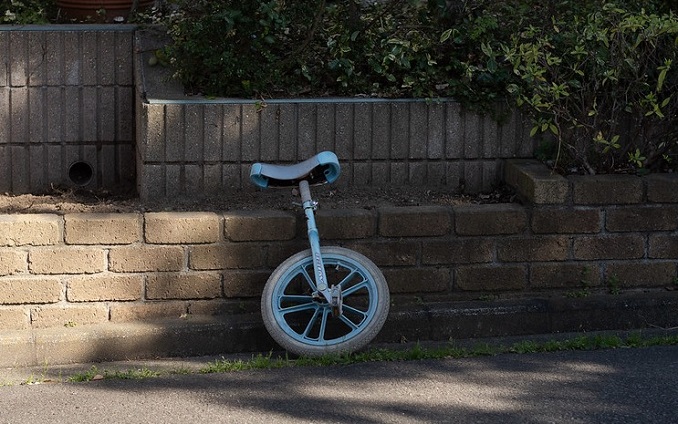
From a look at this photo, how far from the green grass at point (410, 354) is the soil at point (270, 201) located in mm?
927

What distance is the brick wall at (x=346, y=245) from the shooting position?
5.98 meters

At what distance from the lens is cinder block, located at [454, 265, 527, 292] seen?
20.9ft

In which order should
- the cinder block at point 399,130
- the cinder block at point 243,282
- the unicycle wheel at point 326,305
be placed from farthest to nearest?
the cinder block at point 399,130 < the cinder block at point 243,282 < the unicycle wheel at point 326,305

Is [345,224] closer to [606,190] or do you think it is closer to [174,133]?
[174,133]

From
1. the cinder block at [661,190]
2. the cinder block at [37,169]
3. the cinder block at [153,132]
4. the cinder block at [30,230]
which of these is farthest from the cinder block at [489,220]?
the cinder block at [37,169]

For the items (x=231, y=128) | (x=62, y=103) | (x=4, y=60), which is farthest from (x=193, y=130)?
(x=4, y=60)

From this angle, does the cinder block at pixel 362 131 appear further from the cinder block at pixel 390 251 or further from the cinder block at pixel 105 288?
the cinder block at pixel 105 288

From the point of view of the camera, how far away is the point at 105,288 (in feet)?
19.9

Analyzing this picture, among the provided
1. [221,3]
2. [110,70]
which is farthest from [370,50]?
[110,70]

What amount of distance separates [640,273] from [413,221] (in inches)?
53.6

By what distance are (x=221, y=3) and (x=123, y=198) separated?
1329mm

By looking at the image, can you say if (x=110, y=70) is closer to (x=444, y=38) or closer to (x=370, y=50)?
(x=370, y=50)

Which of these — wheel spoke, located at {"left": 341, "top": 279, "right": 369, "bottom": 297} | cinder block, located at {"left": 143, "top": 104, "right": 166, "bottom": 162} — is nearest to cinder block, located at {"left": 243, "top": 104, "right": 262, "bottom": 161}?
cinder block, located at {"left": 143, "top": 104, "right": 166, "bottom": 162}

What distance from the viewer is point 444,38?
7.00 m
